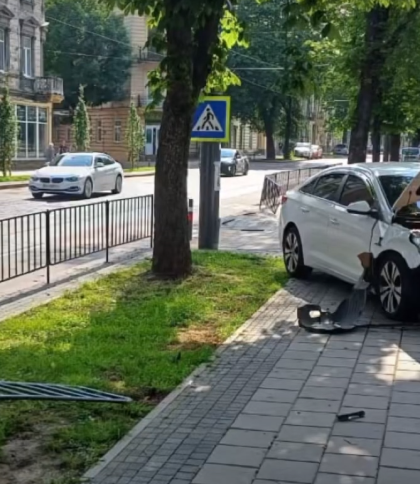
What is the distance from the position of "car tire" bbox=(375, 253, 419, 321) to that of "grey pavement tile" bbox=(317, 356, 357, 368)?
1474 millimetres

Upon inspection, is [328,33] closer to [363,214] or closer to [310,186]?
[363,214]

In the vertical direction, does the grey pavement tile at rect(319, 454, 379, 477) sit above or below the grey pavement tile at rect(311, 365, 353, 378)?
above

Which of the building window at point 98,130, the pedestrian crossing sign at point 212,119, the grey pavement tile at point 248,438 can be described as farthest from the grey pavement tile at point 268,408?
Result: the building window at point 98,130

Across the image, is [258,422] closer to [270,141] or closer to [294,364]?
[294,364]

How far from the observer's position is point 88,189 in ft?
85.7

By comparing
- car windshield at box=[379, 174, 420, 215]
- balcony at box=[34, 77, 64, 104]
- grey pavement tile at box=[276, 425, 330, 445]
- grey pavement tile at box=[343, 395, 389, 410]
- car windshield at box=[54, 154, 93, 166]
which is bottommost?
grey pavement tile at box=[343, 395, 389, 410]

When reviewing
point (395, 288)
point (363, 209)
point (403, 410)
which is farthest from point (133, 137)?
point (403, 410)

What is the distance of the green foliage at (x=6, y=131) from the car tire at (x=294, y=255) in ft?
82.2

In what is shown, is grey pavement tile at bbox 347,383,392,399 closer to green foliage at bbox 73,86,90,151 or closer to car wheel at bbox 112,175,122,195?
car wheel at bbox 112,175,122,195

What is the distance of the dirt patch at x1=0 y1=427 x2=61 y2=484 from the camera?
434 centimetres

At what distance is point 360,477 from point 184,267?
21.3 feet

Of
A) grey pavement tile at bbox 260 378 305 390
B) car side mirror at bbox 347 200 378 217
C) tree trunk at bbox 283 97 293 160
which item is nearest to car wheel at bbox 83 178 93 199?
car side mirror at bbox 347 200 378 217

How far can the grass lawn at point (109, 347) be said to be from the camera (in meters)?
4.82

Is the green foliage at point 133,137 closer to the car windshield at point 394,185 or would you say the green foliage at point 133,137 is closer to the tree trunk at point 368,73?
the tree trunk at point 368,73
